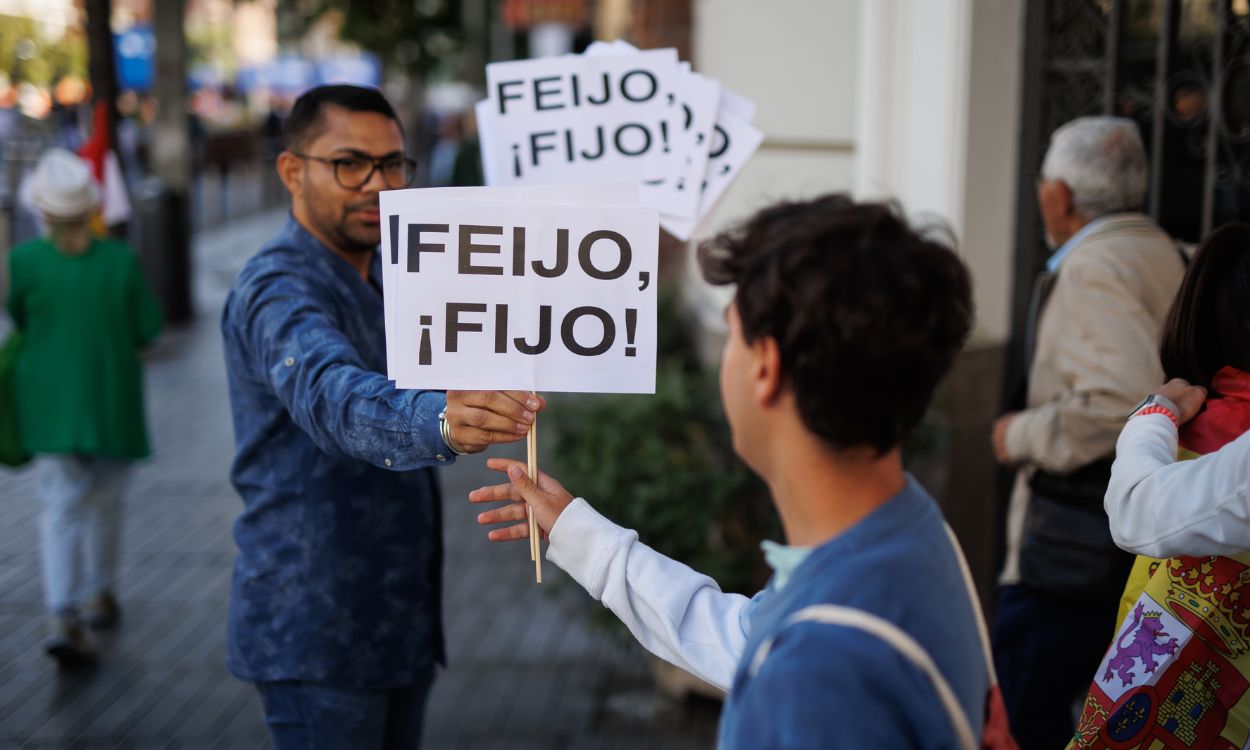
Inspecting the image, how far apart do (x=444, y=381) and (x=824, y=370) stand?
107 cm

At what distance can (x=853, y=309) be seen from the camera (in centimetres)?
152

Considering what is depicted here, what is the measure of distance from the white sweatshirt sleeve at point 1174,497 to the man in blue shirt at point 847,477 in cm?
60

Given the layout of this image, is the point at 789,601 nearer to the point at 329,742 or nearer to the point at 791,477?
the point at 791,477

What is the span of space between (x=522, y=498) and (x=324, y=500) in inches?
33.3

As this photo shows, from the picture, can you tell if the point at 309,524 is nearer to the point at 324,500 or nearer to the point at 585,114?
the point at 324,500

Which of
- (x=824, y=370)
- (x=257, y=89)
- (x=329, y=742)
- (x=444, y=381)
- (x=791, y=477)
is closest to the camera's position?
(x=824, y=370)

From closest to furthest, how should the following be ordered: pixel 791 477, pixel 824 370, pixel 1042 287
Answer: pixel 824 370
pixel 791 477
pixel 1042 287

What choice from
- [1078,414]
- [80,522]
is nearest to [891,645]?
[1078,414]

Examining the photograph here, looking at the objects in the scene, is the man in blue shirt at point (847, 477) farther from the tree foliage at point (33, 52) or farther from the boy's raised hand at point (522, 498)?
the tree foliage at point (33, 52)

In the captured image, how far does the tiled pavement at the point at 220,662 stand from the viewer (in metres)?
4.95

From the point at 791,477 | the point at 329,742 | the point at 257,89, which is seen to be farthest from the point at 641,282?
the point at 257,89

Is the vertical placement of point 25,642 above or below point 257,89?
below

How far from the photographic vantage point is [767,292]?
61.4 inches

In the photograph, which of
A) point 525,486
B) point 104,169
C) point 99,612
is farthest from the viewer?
point 104,169
